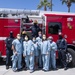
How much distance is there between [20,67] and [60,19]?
3.12m

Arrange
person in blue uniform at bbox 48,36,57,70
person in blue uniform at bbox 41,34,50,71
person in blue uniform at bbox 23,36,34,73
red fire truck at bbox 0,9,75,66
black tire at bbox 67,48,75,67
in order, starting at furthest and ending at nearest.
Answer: red fire truck at bbox 0,9,75,66, black tire at bbox 67,48,75,67, person in blue uniform at bbox 48,36,57,70, person in blue uniform at bbox 41,34,50,71, person in blue uniform at bbox 23,36,34,73

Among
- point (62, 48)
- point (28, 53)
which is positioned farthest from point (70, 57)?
point (28, 53)

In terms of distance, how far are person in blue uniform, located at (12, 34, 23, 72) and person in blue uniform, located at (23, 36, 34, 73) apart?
23 centimetres

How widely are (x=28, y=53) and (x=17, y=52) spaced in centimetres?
54

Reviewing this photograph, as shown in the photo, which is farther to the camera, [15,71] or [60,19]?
[60,19]

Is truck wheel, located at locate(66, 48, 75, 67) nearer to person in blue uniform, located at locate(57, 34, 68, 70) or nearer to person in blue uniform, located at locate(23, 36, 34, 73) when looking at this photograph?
person in blue uniform, located at locate(57, 34, 68, 70)

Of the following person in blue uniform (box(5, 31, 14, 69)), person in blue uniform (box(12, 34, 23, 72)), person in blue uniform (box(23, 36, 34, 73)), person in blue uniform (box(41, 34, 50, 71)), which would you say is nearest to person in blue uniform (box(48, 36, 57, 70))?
person in blue uniform (box(41, 34, 50, 71))

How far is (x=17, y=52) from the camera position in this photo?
12000 millimetres

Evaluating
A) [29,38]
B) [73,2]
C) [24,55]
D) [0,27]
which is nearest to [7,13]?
[0,27]

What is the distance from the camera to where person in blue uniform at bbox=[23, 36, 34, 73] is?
11.8m

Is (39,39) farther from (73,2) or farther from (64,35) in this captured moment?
(73,2)

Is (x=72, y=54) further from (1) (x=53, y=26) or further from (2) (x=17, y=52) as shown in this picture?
(2) (x=17, y=52)

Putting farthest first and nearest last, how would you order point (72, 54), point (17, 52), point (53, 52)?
point (72, 54) → point (53, 52) → point (17, 52)

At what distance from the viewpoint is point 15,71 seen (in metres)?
11.9
